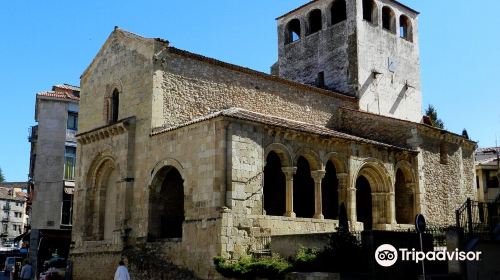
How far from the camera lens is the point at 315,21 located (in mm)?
32031

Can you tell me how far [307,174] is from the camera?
74.3 ft

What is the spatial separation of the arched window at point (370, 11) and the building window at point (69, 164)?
18.4 meters

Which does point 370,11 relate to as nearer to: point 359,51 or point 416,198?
point 359,51

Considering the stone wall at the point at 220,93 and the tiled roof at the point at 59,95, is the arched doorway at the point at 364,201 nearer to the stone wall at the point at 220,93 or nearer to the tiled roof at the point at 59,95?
the stone wall at the point at 220,93

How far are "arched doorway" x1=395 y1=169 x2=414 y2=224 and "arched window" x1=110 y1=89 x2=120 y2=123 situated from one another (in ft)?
41.3

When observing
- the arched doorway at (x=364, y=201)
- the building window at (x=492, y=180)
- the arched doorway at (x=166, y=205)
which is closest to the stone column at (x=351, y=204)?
the arched doorway at (x=364, y=201)

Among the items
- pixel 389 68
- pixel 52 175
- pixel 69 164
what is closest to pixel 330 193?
pixel 389 68

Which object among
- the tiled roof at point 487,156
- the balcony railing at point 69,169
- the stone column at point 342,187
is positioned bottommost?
the stone column at point 342,187

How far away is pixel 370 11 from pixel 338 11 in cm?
177

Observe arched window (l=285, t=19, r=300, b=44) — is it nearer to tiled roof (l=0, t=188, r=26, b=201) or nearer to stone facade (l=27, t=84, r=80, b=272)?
stone facade (l=27, t=84, r=80, b=272)

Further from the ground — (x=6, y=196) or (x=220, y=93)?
(x=220, y=93)

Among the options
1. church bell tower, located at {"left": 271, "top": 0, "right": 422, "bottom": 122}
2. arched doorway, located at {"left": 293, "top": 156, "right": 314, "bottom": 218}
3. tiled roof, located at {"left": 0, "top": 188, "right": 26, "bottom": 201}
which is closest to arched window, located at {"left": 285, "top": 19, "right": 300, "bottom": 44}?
church bell tower, located at {"left": 271, "top": 0, "right": 422, "bottom": 122}

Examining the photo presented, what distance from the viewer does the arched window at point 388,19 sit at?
3138cm

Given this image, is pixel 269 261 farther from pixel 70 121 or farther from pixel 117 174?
pixel 70 121
